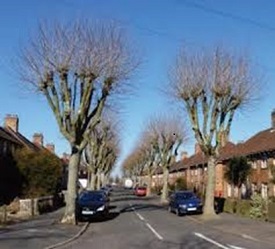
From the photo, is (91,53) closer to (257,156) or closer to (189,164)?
(257,156)

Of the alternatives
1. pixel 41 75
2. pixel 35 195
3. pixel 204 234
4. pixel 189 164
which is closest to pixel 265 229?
pixel 204 234

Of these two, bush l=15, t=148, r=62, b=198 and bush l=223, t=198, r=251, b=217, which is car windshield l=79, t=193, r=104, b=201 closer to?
bush l=223, t=198, r=251, b=217

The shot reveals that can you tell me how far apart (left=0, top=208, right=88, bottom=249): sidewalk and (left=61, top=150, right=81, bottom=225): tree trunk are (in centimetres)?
62

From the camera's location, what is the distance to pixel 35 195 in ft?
161

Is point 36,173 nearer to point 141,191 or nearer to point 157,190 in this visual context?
point 141,191

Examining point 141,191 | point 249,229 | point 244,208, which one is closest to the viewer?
point 249,229

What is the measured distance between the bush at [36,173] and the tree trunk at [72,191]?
20024 millimetres

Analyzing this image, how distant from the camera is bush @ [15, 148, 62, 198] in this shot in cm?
4981

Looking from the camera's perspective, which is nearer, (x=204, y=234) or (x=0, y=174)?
(x=204, y=234)

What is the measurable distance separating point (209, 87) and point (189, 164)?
56607mm

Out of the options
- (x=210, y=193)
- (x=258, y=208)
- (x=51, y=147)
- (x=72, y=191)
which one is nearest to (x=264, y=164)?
(x=210, y=193)

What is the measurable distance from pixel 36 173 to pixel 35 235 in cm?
2724

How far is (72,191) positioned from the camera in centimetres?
2995

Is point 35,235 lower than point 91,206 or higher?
lower
